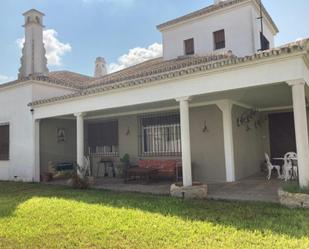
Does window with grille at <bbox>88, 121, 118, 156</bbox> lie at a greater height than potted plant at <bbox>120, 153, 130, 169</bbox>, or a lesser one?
greater

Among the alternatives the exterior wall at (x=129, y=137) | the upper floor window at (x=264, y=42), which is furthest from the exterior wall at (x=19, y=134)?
the upper floor window at (x=264, y=42)

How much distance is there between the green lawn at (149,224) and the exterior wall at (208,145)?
3.66 m

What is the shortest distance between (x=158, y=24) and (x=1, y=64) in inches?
374

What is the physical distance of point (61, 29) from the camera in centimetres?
1692

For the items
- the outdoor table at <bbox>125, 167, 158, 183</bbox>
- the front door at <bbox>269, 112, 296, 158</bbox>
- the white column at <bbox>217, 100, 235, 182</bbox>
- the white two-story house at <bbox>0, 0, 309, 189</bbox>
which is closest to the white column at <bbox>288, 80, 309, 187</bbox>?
the white two-story house at <bbox>0, 0, 309, 189</bbox>

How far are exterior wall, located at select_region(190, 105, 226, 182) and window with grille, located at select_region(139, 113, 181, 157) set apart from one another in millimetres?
814

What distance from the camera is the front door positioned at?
14109mm

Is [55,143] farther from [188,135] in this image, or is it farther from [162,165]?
[188,135]

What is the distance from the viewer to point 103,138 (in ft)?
50.2

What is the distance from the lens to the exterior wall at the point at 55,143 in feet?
48.0

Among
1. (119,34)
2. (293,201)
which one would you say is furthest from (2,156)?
(293,201)

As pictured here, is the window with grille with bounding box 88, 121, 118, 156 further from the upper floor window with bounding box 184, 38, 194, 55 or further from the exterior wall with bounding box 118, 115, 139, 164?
the upper floor window with bounding box 184, 38, 194, 55

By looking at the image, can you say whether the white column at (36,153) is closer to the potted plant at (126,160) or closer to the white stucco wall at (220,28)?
the potted plant at (126,160)

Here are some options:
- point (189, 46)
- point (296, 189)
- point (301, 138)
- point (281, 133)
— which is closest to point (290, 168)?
point (296, 189)
